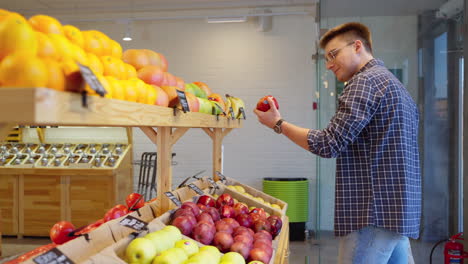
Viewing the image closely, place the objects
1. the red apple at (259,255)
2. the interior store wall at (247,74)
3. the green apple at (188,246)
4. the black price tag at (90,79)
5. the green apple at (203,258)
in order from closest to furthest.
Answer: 1. the black price tag at (90,79)
2. the green apple at (203,258)
3. the green apple at (188,246)
4. the red apple at (259,255)
5. the interior store wall at (247,74)

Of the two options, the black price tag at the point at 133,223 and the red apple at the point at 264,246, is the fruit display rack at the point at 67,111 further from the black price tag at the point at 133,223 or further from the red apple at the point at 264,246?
the red apple at the point at 264,246

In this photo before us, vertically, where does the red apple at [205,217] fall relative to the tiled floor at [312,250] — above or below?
above

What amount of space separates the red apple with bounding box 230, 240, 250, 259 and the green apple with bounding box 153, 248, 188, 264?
0.34m

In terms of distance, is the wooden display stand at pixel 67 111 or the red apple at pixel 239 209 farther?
the red apple at pixel 239 209

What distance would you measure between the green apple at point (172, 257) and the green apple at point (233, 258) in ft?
0.68

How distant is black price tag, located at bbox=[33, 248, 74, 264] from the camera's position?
43.4 inches

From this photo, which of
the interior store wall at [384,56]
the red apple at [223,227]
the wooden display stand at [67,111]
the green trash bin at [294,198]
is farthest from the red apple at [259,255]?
the green trash bin at [294,198]

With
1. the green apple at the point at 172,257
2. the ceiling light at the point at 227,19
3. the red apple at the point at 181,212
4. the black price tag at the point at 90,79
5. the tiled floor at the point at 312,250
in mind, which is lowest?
the tiled floor at the point at 312,250

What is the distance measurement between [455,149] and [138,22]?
17.8ft

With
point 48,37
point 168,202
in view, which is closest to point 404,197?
point 168,202

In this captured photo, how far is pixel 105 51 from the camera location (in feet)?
5.41

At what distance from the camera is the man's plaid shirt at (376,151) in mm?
1874

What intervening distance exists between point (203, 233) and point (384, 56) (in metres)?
2.64

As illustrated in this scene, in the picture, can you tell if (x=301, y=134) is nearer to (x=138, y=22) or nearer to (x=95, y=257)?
(x=95, y=257)
